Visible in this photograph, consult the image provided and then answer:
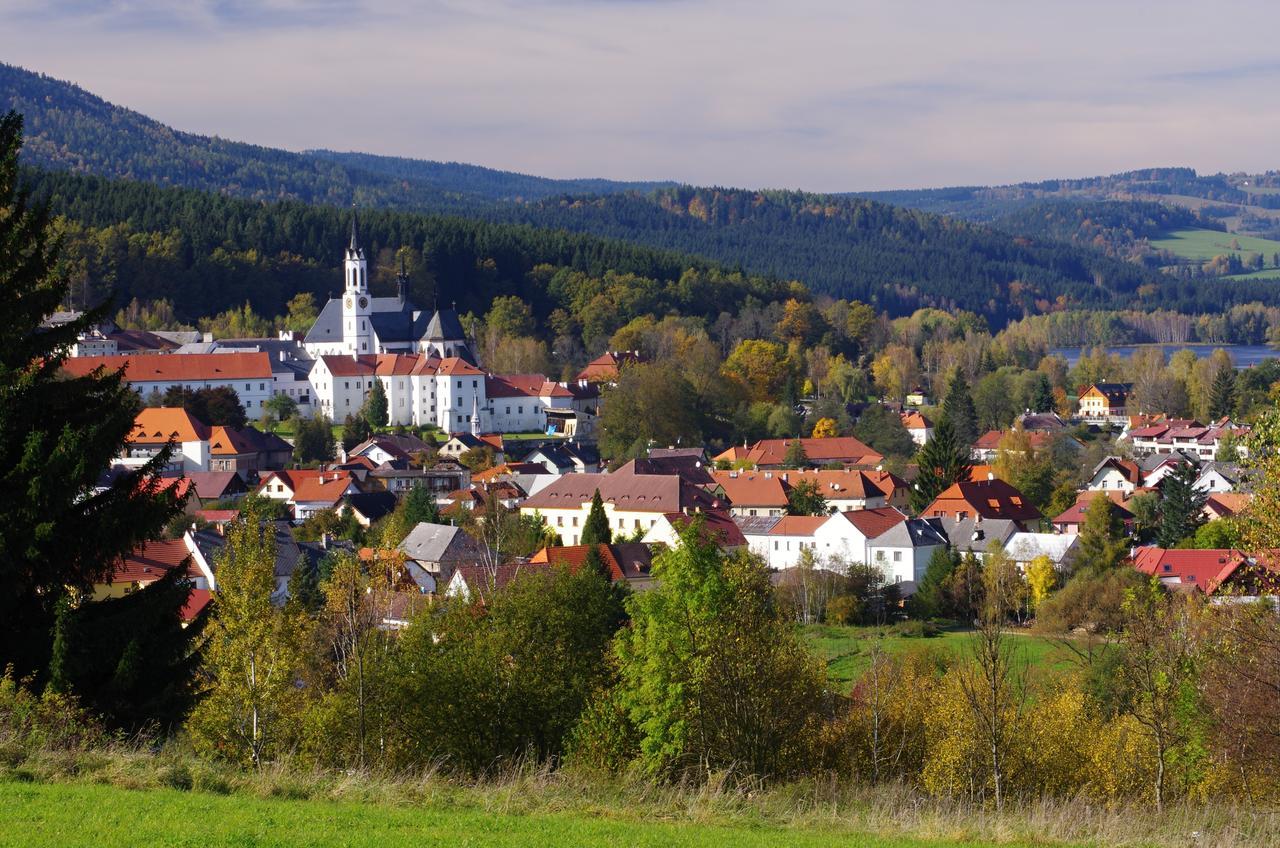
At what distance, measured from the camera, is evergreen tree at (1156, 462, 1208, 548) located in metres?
45.2

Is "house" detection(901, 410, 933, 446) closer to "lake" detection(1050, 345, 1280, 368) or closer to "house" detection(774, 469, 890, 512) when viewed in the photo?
"house" detection(774, 469, 890, 512)

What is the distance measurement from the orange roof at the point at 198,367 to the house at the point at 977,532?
38638mm

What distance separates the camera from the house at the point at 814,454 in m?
65.0

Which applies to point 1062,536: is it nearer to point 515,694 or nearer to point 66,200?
point 515,694

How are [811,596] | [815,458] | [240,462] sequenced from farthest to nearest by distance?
[815,458] → [240,462] → [811,596]

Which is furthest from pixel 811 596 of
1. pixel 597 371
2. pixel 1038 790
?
pixel 597 371

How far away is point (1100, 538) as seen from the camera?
1702 inches

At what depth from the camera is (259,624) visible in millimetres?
14602

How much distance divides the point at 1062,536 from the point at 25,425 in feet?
120

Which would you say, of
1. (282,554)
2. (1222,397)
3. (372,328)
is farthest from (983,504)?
(372,328)

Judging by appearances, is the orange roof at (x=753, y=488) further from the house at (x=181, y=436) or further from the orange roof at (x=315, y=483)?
the house at (x=181, y=436)

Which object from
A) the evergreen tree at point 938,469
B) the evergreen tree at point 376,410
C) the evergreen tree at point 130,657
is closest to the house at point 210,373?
the evergreen tree at point 376,410

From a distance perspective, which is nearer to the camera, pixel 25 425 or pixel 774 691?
pixel 25 425

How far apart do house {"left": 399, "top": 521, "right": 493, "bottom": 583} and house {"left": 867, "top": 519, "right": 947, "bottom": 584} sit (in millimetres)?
10351
